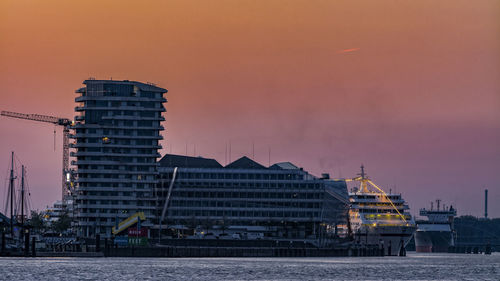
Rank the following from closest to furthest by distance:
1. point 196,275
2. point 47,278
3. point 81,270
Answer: point 47,278 < point 196,275 < point 81,270

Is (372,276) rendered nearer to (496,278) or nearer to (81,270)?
(496,278)

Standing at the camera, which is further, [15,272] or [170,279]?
[15,272]

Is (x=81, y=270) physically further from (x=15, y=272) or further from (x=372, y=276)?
(x=372, y=276)

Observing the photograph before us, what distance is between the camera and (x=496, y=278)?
160m

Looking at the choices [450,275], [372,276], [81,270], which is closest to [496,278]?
[450,275]

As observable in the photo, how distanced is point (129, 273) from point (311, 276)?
2628cm

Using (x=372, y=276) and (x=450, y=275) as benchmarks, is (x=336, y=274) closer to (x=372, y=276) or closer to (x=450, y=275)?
(x=372, y=276)

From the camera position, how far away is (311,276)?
154m

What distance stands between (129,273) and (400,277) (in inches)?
1547

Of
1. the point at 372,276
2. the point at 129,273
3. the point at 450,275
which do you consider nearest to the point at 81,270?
the point at 129,273

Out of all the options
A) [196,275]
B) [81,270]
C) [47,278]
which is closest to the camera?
[47,278]

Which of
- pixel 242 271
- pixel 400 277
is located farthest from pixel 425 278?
pixel 242 271

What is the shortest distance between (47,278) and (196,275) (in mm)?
22606

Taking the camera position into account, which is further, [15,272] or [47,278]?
[15,272]
